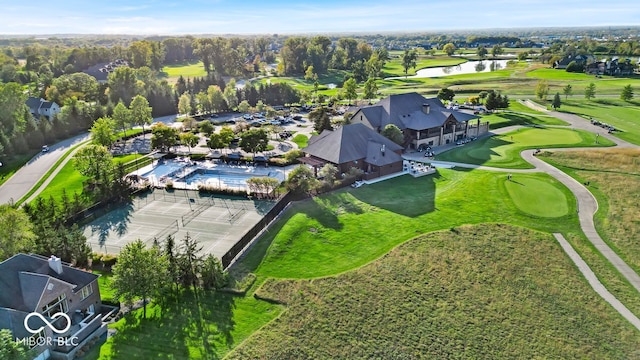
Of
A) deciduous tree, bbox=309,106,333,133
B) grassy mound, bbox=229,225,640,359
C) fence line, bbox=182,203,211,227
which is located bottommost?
grassy mound, bbox=229,225,640,359

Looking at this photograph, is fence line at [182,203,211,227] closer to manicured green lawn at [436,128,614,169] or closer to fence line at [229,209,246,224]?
fence line at [229,209,246,224]

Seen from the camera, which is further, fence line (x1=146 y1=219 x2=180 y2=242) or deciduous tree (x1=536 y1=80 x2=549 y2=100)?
deciduous tree (x1=536 y1=80 x2=549 y2=100)

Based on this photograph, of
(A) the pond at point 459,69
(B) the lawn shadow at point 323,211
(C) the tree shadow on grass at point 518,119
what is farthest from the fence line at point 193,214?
(A) the pond at point 459,69

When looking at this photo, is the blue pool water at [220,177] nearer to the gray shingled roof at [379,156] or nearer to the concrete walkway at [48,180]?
the gray shingled roof at [379,156]

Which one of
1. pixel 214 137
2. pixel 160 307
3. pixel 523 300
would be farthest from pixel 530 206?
pixel 214 137

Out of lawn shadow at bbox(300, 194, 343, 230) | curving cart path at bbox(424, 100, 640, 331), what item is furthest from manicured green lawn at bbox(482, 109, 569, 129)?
lawn shadow at bbox(300, 194, 343, 230)

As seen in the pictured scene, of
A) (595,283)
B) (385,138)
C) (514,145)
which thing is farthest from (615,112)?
(595,283)
